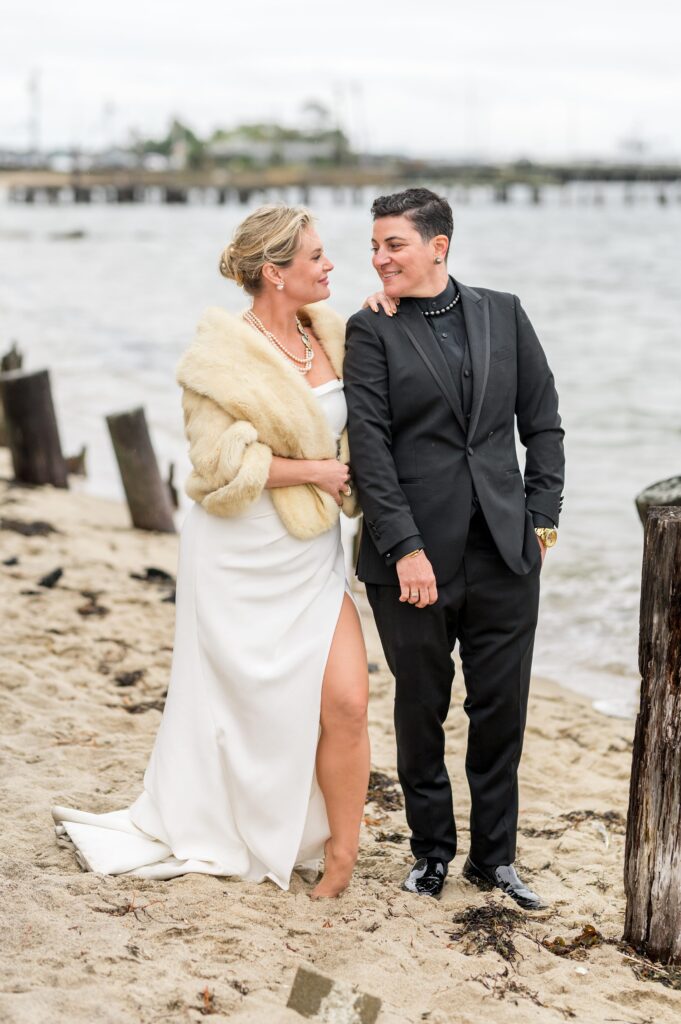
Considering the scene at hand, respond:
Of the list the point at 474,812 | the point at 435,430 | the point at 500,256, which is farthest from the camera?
the point at 500,256

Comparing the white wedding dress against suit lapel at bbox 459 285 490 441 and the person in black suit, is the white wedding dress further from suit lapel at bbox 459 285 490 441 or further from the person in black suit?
suit lapel at bbox 459 285 490 441

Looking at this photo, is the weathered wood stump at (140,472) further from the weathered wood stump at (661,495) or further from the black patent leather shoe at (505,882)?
the black patent leather shoe at (505,882)

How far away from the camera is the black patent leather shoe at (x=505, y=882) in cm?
383

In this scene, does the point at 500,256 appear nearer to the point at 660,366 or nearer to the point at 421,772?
the point at 660,366

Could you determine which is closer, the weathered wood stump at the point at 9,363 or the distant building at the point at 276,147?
the weathered wood stump at the point at 9,363

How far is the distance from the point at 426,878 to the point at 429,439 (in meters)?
1.39

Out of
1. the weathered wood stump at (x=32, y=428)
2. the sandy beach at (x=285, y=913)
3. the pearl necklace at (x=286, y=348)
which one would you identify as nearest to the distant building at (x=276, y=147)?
the weathered wood stump at (x=32, y=428)

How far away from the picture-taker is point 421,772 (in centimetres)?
381

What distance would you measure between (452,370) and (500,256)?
4015 centimetres

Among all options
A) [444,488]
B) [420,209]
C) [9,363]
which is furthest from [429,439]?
[9,363]

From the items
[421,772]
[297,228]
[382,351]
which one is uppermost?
[297,228]

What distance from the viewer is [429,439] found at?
11.9 feet

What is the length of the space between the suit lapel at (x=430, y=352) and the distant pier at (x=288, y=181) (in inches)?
3628

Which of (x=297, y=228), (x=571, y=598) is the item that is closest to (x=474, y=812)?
(x=297, y=228)
